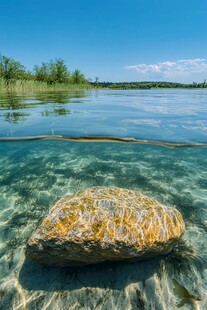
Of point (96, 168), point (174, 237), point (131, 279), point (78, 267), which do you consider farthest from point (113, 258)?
point (96, 168)

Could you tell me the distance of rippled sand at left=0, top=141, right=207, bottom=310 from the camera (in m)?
2.52

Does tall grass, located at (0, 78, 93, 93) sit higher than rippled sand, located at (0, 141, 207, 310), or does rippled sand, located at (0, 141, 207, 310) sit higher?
tall grass, located at (0, 78, 93, 93)

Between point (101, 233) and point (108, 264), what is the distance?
0.72 metres

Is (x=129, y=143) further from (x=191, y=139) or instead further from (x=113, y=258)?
(x=113, y=258)

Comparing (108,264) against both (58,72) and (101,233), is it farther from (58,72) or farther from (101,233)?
(58,72)

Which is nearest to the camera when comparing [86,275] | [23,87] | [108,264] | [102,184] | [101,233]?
[101,233]

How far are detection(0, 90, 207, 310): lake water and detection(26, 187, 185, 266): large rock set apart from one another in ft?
0.90

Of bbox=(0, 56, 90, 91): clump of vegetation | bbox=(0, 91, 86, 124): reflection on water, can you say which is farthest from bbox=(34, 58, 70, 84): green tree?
bbox=(0, 91, 86, 124): reflection on water

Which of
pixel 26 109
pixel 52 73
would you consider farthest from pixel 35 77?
pixel 26 109

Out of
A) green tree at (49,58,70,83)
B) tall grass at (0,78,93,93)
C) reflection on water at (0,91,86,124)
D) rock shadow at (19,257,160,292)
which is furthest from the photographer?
green tree at (49,58,70,83)

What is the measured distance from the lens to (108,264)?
9.64ft

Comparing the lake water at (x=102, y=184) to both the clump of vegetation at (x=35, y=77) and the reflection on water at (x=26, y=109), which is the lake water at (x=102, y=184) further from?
the clump of vegetation at (x=35, y=77)

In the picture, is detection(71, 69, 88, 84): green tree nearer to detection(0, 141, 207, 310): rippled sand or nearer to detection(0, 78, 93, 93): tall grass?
detection(0, 78, 93, 93): tall grass

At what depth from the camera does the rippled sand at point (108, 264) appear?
2.52m
